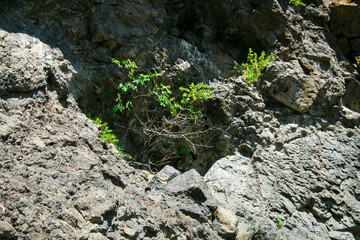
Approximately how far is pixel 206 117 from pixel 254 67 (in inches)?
49.9

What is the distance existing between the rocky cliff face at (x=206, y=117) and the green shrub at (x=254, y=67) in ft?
0.42

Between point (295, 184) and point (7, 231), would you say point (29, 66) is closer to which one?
point (7, 231)

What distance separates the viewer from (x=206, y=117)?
4914 mm

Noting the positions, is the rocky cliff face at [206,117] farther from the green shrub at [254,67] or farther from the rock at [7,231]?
the green shrub at [254,67]

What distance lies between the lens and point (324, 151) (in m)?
4.88

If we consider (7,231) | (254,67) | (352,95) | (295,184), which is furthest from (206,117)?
(7,231)

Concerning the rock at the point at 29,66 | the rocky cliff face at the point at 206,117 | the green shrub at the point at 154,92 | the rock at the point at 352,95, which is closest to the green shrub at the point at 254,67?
the rocky cliff face at the point at 206,117

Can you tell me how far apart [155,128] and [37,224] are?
240cm

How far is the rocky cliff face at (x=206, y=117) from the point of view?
2707 mm

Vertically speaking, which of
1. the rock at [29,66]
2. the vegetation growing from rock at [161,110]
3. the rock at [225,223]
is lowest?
the rock at [225,223]

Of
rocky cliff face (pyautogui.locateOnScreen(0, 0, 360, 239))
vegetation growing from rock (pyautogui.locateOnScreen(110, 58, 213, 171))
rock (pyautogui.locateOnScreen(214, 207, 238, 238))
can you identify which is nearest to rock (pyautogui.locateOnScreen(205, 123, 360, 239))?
rocky cliff face (pyautogui.locateOnScreen(0, 0, 360, 239))

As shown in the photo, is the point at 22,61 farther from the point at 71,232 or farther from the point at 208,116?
the point at 208,116

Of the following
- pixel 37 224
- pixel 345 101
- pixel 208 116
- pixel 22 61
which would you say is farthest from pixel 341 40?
pixel 37 224

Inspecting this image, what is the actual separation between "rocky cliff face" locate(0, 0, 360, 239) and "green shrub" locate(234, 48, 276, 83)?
0.42 ft
